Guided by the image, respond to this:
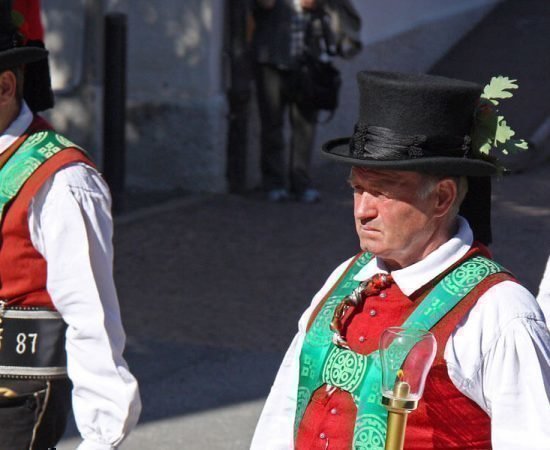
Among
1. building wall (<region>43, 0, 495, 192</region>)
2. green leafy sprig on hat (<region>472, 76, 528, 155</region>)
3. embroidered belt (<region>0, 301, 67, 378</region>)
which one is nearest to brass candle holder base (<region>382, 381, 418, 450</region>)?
green leafy sprig on hat (<region>472, 76, 528, 155</region>)

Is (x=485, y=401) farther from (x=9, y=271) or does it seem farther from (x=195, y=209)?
(x=195, y=209)

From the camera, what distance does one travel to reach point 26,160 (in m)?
3.93

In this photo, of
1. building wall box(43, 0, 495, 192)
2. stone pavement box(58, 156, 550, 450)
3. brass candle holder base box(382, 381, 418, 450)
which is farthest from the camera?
building wall box(43, 0, 495, 192)

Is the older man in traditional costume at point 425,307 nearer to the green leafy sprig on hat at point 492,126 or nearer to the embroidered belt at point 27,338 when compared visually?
the green leafy sprig on hat at point 492,126

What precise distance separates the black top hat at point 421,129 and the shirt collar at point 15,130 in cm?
118

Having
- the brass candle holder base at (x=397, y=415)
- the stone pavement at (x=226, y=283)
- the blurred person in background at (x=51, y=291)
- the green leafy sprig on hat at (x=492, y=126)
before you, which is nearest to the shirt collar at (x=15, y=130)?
the blurred person in background at (x=51, y=291)

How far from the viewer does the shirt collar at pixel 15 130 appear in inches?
158

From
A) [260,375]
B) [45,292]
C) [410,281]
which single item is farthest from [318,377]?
[260,375]

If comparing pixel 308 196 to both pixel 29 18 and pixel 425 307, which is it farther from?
pixel 425 307

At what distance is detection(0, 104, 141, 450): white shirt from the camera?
3.62 metres

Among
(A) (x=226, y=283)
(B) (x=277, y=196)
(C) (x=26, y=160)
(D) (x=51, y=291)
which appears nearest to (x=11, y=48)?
(C) (x=26, y=160)

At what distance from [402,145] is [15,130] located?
134 cm

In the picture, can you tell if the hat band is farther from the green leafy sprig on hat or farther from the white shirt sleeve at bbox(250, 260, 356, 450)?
the white shirt sleeve at bbox(250, 260, 356, 450)

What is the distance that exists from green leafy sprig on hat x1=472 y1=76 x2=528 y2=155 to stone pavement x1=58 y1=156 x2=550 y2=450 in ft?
11.7
